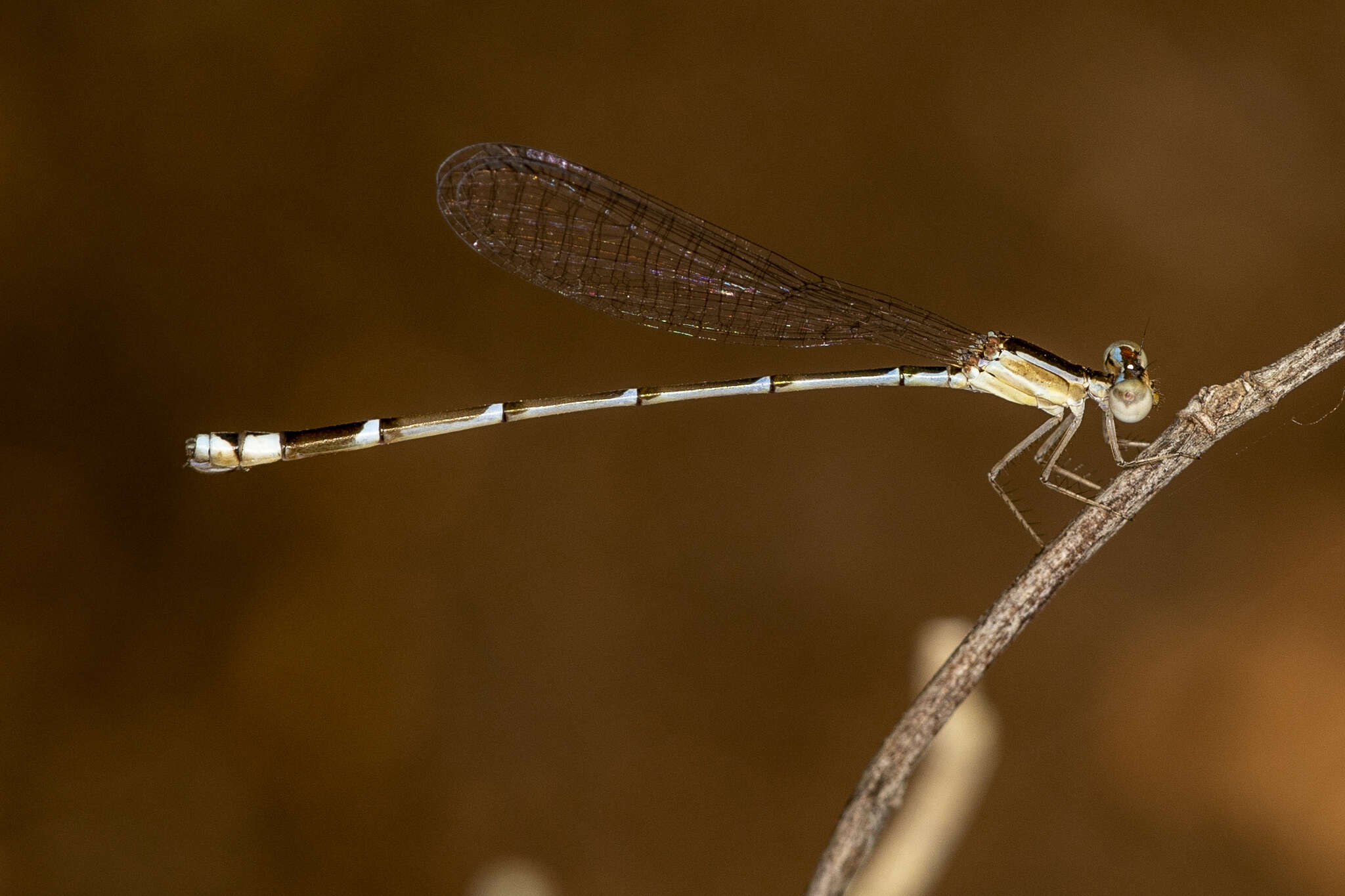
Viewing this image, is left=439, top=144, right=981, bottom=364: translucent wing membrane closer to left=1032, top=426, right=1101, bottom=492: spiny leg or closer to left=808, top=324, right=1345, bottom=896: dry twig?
left=1032, top=426, right=1101, bottom=492: spiny leg

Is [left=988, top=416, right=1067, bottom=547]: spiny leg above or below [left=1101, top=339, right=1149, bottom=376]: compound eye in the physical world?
below

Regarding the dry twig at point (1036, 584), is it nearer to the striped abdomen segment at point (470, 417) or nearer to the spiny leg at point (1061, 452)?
the spiny leg at point (1061, 452)

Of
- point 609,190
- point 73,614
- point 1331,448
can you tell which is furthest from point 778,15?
point 73,614

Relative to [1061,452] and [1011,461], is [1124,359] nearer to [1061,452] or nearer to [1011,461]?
[1061,452]

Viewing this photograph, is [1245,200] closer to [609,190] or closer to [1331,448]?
[1331,448]

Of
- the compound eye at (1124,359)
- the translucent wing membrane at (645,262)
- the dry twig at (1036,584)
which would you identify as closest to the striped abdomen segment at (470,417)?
the translucent wing membrane at (645,262)

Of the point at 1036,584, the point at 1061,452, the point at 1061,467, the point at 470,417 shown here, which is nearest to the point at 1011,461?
the point at 1061,452

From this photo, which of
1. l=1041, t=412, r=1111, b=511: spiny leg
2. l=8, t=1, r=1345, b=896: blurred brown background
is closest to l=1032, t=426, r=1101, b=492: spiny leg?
l=1041, t=412, r=1111, b=511: spiny leg

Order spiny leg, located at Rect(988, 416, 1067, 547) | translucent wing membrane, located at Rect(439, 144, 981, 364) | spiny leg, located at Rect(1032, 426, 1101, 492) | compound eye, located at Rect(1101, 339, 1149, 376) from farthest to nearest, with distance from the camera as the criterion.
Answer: translucent wing membrane, located at Rect(439, 144, 981, 364) → compound eye, located at Rect(1101, 339, 1149, 376) → spiny leg, located at Rect(988, 416, 1067, 547) → spiny leg, located at Rect(1032, 426, 1101, 492)

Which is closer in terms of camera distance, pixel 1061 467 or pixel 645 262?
pixel 1061 467
